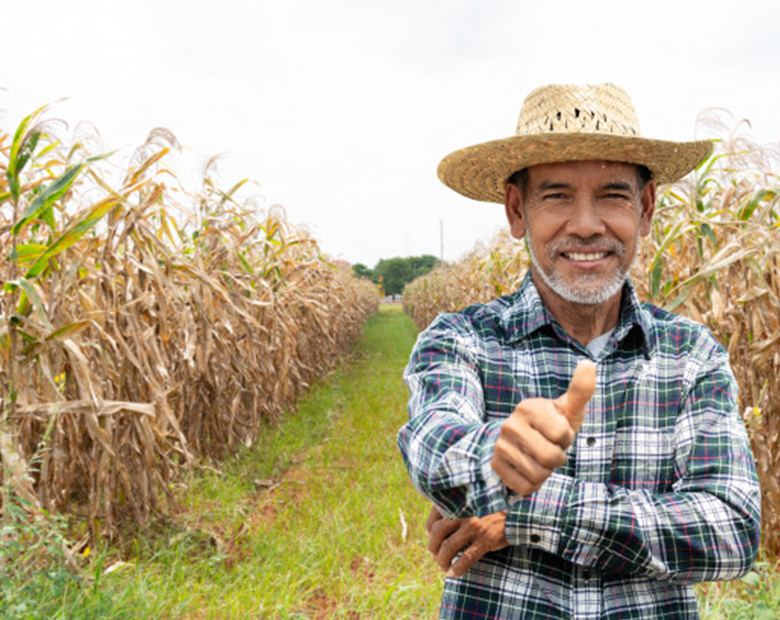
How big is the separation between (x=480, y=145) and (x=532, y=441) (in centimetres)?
77

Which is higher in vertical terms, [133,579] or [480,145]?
[480,145]

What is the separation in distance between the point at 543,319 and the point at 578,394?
0.54 meters

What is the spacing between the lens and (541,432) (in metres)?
Result: 0.74

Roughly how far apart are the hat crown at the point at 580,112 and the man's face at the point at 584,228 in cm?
7

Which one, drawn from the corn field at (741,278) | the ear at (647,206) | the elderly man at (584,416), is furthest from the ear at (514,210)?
the corn field at (741,278)

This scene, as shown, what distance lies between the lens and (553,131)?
1.26m

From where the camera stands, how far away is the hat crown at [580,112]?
1.27 m

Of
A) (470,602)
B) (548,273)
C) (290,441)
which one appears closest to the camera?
(470,602)

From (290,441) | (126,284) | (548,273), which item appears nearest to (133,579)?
(126,284)

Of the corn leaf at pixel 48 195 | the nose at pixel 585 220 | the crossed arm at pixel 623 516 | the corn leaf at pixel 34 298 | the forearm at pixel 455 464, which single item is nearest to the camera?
the forearm at pixel 455 464

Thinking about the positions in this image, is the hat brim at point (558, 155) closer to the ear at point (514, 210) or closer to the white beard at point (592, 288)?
the ear at point (514, 210)

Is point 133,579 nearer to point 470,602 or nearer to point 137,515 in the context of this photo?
point 137,515

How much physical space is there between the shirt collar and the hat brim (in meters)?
0.25

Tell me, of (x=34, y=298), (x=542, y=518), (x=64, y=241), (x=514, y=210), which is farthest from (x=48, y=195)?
(x=542, y=518)
